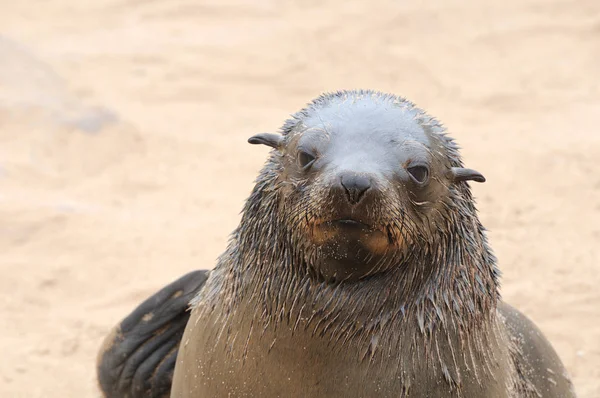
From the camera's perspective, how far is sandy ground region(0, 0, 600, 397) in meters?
5.77

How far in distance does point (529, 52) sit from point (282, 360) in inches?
278

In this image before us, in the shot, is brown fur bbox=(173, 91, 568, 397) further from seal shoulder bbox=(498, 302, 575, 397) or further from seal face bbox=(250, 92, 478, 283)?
seal shoulder bbox=(498, 302, 575, 397)

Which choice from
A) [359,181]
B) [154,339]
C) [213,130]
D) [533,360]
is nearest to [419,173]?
[359,181]

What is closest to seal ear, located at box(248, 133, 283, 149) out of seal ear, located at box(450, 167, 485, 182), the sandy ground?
seal ear, located at box(450, 167, 485, 182)

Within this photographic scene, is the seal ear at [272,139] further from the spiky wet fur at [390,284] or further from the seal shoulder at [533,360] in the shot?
the seal shoulder at [533,360]

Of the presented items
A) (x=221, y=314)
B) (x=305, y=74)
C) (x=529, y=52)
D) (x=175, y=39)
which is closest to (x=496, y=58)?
(x=529, y=52)

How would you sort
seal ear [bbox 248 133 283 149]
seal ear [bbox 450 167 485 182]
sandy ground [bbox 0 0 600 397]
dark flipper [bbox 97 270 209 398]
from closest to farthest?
seal ear [bbox 450 167 485 182], seal ear [bbox 248 133 283 149], dark flipper [bbox 97 270 209 398], sandy ground [bbox 0 0 600 397]

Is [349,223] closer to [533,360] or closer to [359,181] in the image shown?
[359,181]

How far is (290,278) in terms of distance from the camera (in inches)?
123

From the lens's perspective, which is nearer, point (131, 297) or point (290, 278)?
point (290, 278)

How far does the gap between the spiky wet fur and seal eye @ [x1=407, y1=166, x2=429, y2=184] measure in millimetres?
83

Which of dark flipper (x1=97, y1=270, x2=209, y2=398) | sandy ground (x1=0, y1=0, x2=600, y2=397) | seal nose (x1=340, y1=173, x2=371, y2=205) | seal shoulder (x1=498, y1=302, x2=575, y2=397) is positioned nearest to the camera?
seal nose (x1=340, y1=173, x2=371, y2=205)

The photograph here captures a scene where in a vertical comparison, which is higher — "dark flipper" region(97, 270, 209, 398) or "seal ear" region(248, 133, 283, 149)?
"seal ear" region(248, 133, 283, 149)

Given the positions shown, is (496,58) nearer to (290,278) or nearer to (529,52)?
(529,52)
